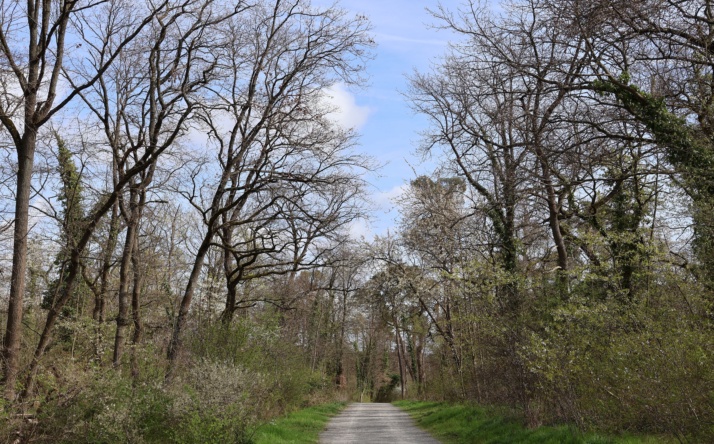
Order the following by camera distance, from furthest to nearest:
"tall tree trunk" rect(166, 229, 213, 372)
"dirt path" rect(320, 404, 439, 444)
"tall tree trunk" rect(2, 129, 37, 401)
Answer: "dirt path" rect(320, 404, 439, 444), "tall tree trunk" rect(166, 229, 213, 372), "tall tree trunk" rect(2, 129, 37, 401)

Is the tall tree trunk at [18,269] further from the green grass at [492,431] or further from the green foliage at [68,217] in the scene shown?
the green grass at [492,431]

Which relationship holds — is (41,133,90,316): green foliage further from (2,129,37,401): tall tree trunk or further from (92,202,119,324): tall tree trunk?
(2,129,37,401): tall tree trunk

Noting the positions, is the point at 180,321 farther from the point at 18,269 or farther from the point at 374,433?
the point at 374,433

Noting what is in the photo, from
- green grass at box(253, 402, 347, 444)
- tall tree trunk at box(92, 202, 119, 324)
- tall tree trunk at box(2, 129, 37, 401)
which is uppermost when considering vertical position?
tall tree trunk at box(92, 202, 119, 324)

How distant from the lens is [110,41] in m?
14.2

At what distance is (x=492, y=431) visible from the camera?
13.6m

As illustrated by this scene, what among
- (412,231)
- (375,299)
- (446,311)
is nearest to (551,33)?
(412,231)

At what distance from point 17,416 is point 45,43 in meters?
6.69

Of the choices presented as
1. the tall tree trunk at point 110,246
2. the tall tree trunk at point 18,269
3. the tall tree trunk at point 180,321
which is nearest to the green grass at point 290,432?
the tall tree trunk at point 180,321

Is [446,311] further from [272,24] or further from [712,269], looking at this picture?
[712,269]

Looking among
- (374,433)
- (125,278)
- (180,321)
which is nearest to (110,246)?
(125,278)

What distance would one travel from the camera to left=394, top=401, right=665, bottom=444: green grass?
30.3ft

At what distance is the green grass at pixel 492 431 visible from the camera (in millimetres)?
9227

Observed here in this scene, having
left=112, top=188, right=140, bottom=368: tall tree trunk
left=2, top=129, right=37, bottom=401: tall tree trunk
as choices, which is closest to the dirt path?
left=112, top=188, right=140, bottom=368: tall tree trunk
